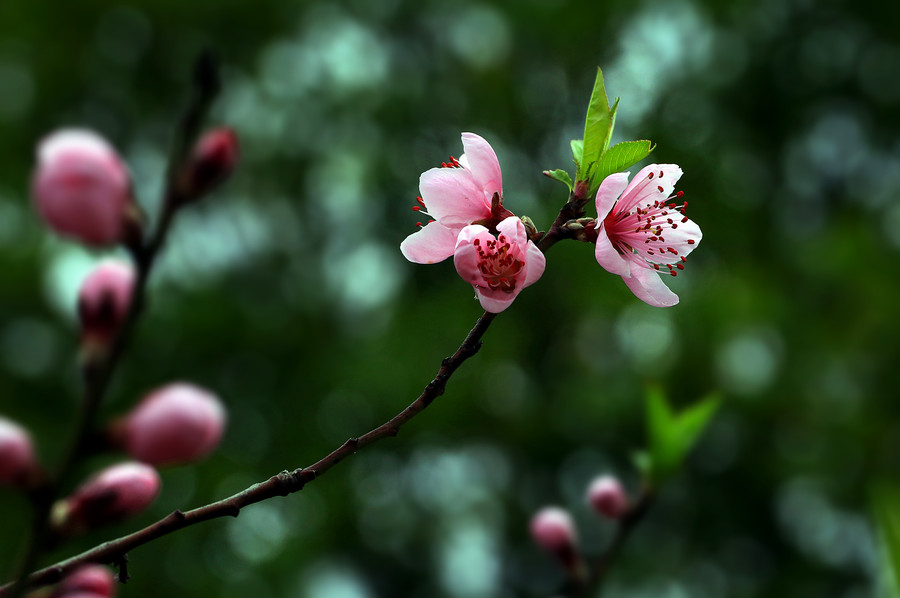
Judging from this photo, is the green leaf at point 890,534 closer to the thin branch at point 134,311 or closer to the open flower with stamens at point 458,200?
the open flower with stamens at point 458,200

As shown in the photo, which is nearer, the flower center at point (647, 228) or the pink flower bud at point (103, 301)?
the pink flower bud at point (103, 301)

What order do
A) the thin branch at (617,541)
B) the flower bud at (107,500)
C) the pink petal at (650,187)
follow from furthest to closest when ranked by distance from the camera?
the thin branch at (617,541), the pink petal at (650,187), the flower bud at (107,500)

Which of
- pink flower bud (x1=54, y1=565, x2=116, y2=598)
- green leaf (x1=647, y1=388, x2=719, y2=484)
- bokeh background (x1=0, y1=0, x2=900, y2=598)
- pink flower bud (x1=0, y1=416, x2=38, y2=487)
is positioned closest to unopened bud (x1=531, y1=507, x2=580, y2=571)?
green leaf (x1=647, y1=388, x2=719, y2=484)

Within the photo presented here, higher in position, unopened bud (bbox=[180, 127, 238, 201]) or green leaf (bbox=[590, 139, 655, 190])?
unopened bud (bbox=[180, 127, 238, 201])

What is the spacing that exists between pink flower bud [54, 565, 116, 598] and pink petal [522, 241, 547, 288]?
31 centimetres

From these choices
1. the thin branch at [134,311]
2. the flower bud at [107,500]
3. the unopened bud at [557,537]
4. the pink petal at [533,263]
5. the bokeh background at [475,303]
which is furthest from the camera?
the bokeh background at [475,303]

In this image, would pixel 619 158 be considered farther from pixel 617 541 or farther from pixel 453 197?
pixel 617 541

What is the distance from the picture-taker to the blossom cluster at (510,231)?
0.52 m

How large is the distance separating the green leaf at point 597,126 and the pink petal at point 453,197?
0.08 metres

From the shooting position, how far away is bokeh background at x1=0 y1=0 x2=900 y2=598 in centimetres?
420

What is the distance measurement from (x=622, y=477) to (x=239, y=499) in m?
4.23

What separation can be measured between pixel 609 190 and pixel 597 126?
5 centimetres

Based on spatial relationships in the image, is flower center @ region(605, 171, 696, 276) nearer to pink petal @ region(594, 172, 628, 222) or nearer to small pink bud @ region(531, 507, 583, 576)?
pink petal @ region(594, 172, 628, 222)

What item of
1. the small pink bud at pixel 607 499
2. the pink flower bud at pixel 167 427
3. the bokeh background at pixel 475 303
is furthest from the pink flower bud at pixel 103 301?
the bokeh background at pixel 475 303
